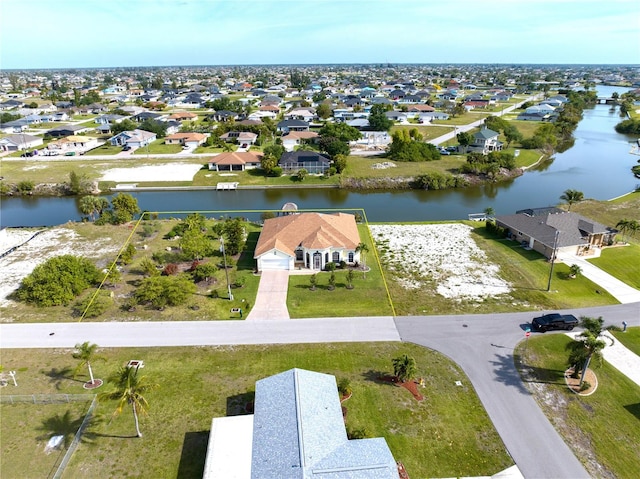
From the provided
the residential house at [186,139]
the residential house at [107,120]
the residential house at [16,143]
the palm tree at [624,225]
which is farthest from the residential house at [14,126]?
the palm tree at [624,225]

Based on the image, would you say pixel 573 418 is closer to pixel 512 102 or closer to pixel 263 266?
pixel 263 266

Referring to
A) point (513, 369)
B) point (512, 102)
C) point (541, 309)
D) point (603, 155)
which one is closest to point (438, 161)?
point (603, 155)

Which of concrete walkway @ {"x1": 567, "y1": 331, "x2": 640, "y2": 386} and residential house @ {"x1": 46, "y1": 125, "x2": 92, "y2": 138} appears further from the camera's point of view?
residential house @ {"x1": 46, "y1": 125, "x2": 92, "y2": 138}

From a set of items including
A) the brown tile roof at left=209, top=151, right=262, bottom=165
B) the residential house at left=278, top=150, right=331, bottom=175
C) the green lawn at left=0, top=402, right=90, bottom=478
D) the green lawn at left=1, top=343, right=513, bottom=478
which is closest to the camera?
the green lawn at left=0, top=402, right=90, bottom=478

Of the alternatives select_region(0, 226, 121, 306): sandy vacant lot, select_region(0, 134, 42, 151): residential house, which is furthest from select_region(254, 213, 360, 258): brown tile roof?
select_region(0, 134, 42, 151): residential house

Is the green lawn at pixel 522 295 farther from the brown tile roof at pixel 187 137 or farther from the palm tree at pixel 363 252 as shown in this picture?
the brown tile roof at pixel 187 137

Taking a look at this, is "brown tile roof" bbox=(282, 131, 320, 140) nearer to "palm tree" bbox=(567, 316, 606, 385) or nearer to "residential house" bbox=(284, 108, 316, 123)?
"residential house" bbox=(284, 108, 316, 123)
